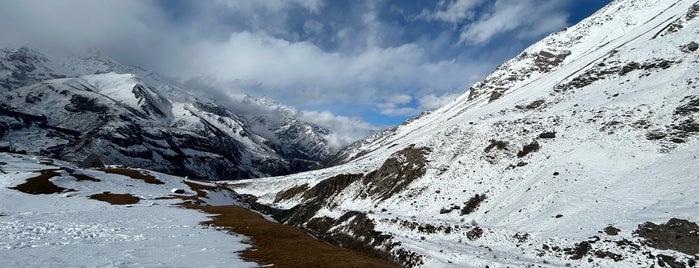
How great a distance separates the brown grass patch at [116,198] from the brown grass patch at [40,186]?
5420 mm

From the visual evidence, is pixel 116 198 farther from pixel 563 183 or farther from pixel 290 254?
pixel 563 183

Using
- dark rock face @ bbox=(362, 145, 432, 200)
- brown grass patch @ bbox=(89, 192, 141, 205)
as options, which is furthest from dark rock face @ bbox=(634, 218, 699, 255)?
brown grass patch @ bbox=(89, 192, 141, 205)

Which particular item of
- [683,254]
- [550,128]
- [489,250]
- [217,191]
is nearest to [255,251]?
[489,250]

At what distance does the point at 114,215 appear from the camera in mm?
36875

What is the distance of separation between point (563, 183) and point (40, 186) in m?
68.6

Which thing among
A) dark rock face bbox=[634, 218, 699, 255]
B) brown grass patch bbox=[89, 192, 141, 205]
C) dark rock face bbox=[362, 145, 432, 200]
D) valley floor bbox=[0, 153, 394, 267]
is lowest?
dark rock face bbox=[634, 218, 699, 255]

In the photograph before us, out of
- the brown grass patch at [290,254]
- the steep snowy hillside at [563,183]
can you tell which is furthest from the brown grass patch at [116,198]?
the steep snowy hillside at [563,183]

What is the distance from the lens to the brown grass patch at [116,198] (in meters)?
50.9

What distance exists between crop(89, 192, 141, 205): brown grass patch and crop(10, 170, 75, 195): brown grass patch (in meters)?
5.42

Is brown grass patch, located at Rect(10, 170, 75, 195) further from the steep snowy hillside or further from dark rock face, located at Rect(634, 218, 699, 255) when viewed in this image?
dark rock face, located at Rect(634, 218, 699, 255)

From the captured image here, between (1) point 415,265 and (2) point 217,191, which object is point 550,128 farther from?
(2) point 217,191

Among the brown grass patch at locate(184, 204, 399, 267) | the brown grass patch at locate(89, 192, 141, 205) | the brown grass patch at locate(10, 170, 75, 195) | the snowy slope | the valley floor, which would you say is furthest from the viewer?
the brown grass patch at locate(10, 170, 75, 195)

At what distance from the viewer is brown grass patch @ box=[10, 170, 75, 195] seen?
52.3 meters

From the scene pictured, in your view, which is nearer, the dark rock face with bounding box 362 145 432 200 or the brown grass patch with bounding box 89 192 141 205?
the brown grass patch with bounding box 89 192 141 205
